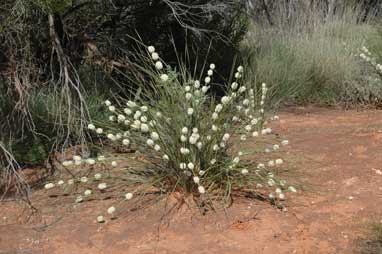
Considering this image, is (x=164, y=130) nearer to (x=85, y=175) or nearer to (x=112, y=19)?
(x=85, y=175)

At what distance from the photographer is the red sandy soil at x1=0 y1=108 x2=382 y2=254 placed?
350 cm

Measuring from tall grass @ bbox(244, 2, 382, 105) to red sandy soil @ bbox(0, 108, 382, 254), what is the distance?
2.87 meters

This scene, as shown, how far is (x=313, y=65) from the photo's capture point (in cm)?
792

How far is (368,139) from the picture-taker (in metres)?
5.17

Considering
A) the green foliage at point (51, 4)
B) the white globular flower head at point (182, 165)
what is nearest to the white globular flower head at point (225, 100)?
the white globular flower head at point (182, 165)

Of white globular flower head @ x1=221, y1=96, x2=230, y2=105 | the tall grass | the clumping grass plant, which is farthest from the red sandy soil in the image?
the tall grass

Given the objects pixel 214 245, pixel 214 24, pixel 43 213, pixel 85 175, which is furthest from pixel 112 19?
pixel 214 245

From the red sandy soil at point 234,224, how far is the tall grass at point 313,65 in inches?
113

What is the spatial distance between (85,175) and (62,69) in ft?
3.26

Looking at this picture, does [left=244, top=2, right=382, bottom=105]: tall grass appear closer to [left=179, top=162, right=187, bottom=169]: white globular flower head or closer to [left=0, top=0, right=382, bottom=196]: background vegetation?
[left=0, top=0, right=382, bottom=196]: background vegetation

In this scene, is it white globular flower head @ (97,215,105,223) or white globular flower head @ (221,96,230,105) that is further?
white globular flower head @ (221,96,230,105)

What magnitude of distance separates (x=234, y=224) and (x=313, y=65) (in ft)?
15.2

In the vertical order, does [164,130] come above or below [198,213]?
above

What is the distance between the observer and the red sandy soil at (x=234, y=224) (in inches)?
138
